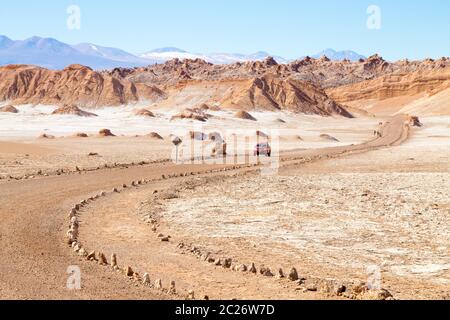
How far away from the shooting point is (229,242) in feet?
54.7

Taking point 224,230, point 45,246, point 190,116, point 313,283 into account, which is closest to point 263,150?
point 224,230

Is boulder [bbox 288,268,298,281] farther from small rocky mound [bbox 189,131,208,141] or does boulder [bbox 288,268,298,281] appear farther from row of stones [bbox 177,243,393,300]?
small rocky mound [bbox 189,131,208,141]

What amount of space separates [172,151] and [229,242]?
35600 mm

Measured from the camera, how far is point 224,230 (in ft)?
A: 60.3

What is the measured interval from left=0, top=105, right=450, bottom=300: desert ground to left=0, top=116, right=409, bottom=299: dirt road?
4 centimetres

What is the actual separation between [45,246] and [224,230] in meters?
5.34

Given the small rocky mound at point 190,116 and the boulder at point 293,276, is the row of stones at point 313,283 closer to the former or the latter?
the boulder at point 293,276

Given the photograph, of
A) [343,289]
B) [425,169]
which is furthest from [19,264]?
[425,169]

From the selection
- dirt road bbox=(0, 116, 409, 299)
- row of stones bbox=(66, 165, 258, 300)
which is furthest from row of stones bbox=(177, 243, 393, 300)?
dirt road bbox=(0, 116, 409, 299)

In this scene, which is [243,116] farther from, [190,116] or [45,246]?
[45,246]

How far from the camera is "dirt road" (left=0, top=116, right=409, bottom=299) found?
1125 cm

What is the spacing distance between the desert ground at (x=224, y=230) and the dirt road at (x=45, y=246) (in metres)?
0.04

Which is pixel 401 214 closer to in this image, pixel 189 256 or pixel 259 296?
pixel 189 256
